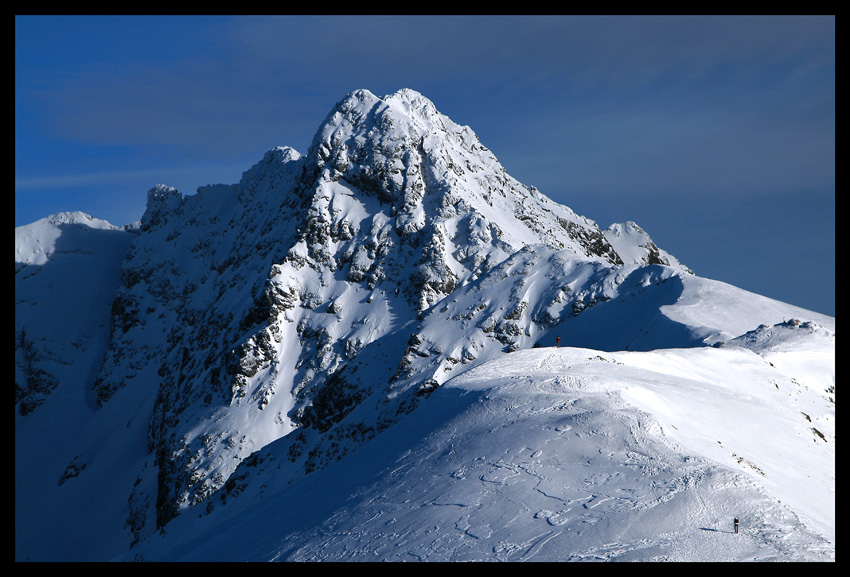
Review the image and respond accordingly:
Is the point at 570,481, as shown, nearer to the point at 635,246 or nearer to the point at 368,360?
the point at 368,360

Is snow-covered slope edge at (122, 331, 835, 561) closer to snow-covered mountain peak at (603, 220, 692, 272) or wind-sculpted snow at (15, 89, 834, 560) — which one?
wind-sculpted snow at (15, 89, 834, 560)

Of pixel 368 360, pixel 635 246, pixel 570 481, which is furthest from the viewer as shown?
pixel 635 246

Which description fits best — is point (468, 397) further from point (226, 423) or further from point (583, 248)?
point (583, 248)

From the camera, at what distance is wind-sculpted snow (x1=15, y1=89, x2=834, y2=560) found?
803 inches

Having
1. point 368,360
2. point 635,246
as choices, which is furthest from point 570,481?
point 635,246

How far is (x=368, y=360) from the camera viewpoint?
91.0 m

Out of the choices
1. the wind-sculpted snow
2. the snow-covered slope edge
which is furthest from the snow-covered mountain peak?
the snow-covered slope edge

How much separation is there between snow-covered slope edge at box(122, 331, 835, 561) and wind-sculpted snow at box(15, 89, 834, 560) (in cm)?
10

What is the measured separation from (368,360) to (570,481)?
71.6 metres

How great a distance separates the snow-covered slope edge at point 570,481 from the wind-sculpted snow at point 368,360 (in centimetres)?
10

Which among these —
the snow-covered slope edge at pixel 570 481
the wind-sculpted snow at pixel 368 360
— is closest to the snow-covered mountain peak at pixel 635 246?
the wind-sculpted snow at pixel 368 360

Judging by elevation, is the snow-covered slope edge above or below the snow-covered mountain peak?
below

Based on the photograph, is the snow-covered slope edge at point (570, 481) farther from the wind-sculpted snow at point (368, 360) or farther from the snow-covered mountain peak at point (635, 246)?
the snow-covered mountain peak at point (635, 246)

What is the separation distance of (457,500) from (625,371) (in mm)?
13052
